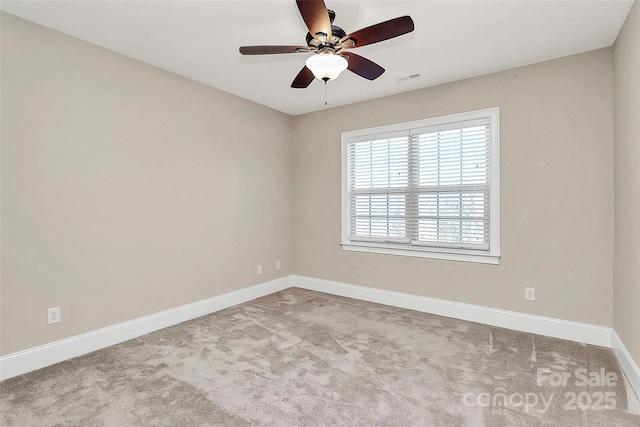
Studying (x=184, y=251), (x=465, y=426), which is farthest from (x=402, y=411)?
(x=184, y=251)

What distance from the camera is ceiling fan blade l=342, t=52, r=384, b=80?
2.25 metres

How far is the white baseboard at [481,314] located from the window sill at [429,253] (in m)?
0.50

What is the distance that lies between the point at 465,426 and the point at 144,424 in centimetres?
185

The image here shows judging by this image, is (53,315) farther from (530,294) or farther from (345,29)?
(530,294)

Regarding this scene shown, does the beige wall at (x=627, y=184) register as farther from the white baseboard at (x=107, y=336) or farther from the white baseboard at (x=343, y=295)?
the white baseboard at (x=107, y=336)

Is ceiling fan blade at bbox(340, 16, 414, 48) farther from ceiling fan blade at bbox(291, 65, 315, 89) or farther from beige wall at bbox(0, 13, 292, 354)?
beige wall at bbox(0, 13, 292, 354)

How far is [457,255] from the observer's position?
3557 mm

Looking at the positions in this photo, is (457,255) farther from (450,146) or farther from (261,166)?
(261,166)

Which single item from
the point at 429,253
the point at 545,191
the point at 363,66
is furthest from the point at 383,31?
the point at 429,253

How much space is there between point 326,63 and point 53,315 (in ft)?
9.49

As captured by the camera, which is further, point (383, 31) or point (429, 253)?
point (429, 253)

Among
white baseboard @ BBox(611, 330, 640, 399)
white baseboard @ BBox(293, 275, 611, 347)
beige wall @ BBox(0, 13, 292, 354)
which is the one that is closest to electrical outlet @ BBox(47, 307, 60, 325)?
beige wall @ BBox(0, 13, 292, 354)

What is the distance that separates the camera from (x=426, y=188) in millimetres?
3764

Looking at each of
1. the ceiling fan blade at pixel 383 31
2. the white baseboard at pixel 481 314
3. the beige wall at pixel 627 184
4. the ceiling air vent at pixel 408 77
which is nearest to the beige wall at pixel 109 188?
the white baseboard at pixel 481 314
